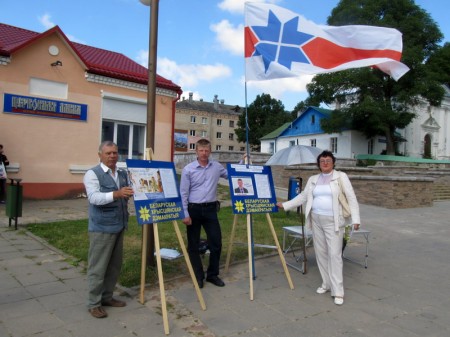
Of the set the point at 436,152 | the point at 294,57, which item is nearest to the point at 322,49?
the point at 294,57

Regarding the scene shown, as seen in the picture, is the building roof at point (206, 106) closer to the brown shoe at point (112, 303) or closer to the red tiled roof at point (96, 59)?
the red tiled roof at point (96, 59)

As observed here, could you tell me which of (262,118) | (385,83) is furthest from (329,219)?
(262,118)

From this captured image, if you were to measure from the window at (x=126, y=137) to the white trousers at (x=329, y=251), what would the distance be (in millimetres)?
9986

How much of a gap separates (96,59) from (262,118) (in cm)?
4901

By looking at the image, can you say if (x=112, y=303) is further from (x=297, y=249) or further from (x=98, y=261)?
(x=297, y=249)

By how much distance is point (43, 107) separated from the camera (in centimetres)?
1137

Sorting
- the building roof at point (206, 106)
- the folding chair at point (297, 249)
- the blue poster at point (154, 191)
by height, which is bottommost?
the folding chair at point (297, 249)

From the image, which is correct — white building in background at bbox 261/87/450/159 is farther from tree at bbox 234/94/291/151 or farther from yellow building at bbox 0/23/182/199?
yellow building at bbox 0/23/182/199

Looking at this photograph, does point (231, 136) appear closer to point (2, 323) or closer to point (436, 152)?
point (436, 152)

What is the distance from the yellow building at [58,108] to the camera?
10.9 metres

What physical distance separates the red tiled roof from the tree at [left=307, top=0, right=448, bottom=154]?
779 inches

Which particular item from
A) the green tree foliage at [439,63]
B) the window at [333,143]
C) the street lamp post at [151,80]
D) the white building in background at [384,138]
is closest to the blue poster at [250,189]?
the street lamp post at [151,80]

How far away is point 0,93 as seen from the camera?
10.6 metres

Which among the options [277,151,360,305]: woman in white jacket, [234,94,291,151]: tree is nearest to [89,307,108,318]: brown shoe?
[277,151,360,305]: woman in white jacket
